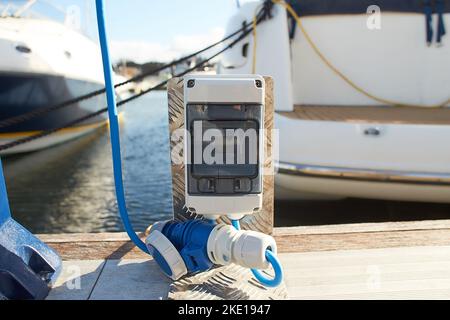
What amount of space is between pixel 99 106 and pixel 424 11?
38.8 ft

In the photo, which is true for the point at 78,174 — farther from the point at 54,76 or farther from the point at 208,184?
the point at 208,184

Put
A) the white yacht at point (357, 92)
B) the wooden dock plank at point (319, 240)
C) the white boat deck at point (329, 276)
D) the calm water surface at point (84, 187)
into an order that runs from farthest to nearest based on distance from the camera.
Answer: the calm water surface at point (84, 187)
the white yacht at point (357, 92)
the wooden dock plank at point (319, 240)
the white boat deck at point (329, 276)

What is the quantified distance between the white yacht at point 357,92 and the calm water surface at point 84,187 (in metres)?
2.43

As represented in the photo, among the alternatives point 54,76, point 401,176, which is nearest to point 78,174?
point 54,76

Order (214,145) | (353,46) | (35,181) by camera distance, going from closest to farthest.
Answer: (214,145), (353,46), (35,181)

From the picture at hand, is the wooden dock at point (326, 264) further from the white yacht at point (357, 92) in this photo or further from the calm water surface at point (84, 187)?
the calm water surface at point (84, 187)

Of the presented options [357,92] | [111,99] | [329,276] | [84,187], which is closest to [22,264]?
[111,99]

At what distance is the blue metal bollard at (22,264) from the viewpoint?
67.1 inches

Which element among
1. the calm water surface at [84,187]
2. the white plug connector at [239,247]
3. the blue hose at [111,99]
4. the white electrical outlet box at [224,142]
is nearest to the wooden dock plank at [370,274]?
the white plug connector at [239,247]

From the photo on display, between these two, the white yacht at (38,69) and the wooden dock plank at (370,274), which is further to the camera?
the white yacht at (38,69)

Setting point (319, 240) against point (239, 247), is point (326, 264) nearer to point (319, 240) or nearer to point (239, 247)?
point (319, 240)

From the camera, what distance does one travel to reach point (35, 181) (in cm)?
823

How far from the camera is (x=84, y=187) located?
7.84 m

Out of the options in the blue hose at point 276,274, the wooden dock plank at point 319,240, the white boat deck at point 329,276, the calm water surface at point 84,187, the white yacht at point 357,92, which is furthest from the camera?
the calm water surface at point 84,187
